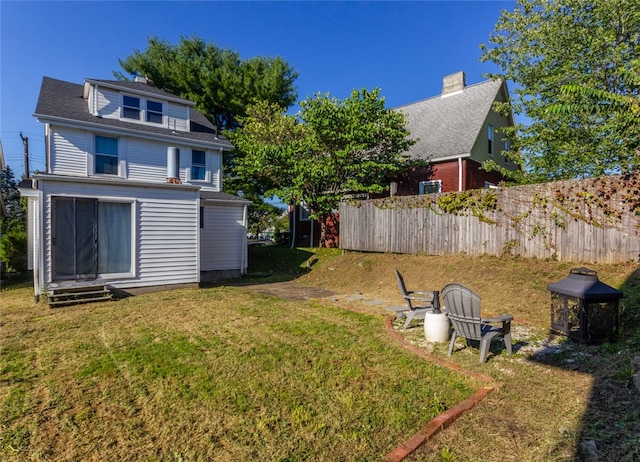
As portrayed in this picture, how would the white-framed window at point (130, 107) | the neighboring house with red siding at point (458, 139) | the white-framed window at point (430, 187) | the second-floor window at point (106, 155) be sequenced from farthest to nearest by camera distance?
1. the white-framed window at point (430, 187)
2. the neighboring house with red siding at point (458, 139)
3. the white-framed window at point (130, 107)
4. the second-floor window at point (106, 155)

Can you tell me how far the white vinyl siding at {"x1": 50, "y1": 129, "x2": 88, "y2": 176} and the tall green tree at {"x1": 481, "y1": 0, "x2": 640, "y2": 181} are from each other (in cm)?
1603

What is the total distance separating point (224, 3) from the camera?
42.9 ft

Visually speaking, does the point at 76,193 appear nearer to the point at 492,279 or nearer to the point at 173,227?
the point at 173,227

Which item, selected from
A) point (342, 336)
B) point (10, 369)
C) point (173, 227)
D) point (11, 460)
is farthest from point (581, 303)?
point (173, 227)

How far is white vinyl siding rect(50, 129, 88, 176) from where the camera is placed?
1185 cm

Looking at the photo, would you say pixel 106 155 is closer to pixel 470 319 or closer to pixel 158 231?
pixel 158 231

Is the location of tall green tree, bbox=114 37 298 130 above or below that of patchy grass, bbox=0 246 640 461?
above

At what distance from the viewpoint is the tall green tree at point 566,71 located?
1109 cm

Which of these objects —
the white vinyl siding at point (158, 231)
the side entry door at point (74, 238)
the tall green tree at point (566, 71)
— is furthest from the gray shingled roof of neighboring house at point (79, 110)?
the tall green tree at point (566, 71)

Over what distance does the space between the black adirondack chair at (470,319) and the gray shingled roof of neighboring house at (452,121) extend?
12.2 metres

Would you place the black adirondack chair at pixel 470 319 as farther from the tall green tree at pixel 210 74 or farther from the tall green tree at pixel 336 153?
the tall green tree at pixel 210 74

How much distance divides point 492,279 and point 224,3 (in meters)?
14.0

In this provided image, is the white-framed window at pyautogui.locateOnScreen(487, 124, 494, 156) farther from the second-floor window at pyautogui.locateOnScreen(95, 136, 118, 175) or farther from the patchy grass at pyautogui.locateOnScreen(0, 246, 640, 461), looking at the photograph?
the second-floor window at pyautogui.locateOnScreen(95, 136, 118, 175)

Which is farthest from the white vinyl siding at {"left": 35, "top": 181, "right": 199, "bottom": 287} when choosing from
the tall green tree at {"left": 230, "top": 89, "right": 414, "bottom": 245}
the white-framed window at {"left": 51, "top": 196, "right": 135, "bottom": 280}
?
the tall green tree at {"left": 230, "top": 89, "right": 414, "bottom": 245}
